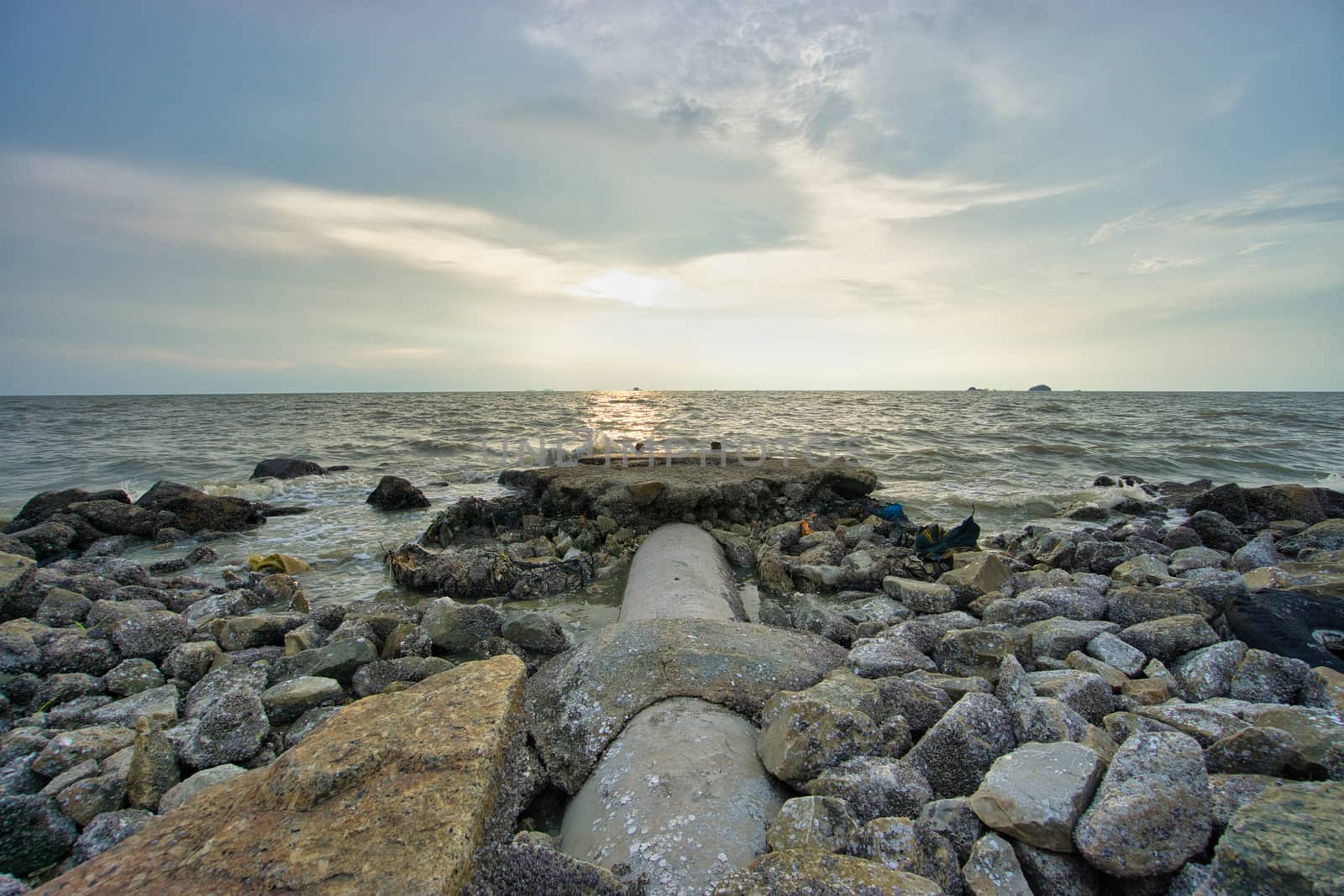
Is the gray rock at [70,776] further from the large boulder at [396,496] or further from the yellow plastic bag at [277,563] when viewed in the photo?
the large boulder at [396,496]

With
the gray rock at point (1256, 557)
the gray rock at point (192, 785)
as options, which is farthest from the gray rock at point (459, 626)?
the gray rock at point (1256, 557)

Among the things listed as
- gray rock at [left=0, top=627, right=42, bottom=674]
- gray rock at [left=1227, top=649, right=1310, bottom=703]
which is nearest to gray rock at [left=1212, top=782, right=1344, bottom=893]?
gray rock at [left=1227, top=649, right=1310, bottom=703]

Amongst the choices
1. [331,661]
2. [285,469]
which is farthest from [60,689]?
[285,469]

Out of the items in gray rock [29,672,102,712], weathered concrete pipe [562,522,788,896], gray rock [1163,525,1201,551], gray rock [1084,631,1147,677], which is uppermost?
gray rock [1084,631,1147,677]

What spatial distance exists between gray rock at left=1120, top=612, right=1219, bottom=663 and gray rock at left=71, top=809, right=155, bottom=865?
502 centimetres

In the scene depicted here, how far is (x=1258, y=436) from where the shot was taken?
801 inches

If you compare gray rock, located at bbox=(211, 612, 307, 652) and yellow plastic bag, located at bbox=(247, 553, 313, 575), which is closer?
gray rock, located at bbox=(211, 612, 307, 652)

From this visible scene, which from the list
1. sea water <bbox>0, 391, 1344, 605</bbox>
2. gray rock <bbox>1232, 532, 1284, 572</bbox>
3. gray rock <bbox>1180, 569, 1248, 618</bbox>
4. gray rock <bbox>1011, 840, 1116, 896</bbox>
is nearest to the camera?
gray rock <bbox>1011, 840, 1116, 896</bbox>

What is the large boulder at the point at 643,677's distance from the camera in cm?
280

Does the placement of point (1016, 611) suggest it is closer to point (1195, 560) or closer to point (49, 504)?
point (1195, 560)

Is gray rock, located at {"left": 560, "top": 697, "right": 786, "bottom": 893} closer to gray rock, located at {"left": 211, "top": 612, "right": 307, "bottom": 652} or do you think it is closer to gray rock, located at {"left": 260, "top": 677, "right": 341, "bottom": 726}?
gray rock, located at {"left": 260, "top": 677, "right": 341, "bottom": 726}

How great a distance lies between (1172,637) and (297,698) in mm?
5100

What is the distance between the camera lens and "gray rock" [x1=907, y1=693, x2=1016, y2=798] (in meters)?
2.26

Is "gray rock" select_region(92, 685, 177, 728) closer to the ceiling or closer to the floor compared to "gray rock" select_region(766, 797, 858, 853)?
closer to the floor
